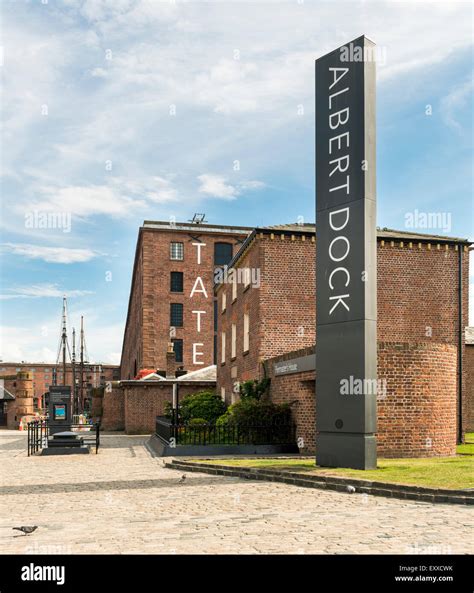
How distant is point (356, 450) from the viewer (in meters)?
14.4

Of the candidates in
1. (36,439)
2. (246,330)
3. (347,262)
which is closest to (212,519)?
(347,262)

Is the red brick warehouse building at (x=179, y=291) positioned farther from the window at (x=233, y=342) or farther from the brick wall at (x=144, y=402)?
the window at (x=233, y=342)

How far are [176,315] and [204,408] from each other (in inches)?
929

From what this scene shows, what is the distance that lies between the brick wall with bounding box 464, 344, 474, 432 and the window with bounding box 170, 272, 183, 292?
28.8 metres

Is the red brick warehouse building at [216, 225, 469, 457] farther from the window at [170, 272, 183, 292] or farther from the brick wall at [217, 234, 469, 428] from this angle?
the window at [170, 272, 183, 292]

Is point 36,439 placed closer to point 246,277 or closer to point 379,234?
point 246,277

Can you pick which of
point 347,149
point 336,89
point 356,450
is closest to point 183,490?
point 356,450

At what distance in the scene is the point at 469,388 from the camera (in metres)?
30.8

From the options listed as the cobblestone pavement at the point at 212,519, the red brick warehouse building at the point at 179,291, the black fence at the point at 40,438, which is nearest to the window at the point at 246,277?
the black fence at the point at 40,438

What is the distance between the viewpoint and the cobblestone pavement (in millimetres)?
7656

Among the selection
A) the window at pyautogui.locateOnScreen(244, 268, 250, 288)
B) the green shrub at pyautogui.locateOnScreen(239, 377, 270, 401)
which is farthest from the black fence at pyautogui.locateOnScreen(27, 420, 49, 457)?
the window at pyautogui.locateOnScreen(244, 268, 250, 288)

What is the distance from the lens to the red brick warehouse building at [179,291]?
176 feet
